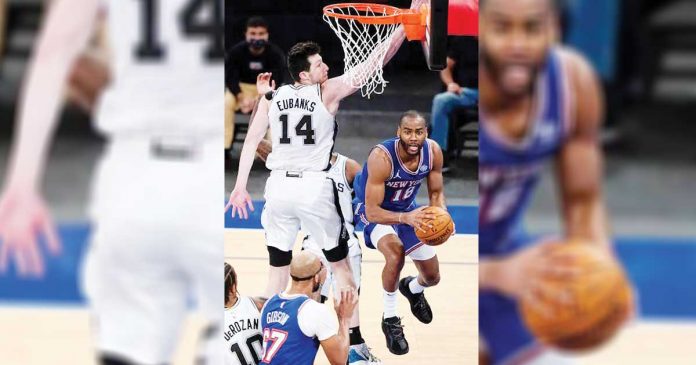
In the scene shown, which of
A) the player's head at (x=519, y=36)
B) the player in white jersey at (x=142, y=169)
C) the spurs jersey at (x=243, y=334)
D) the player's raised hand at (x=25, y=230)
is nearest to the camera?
the player's head at (x=519, y=36)

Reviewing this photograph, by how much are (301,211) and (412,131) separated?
0.32m

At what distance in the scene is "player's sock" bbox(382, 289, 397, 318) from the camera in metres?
2.25

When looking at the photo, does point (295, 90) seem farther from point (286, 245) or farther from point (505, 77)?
point (505, 77)

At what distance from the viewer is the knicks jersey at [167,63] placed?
2.04m

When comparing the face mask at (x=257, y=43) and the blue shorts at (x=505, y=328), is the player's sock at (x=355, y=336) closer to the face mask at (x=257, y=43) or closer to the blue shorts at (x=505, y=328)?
the blue shorts at (x=505, y=328)

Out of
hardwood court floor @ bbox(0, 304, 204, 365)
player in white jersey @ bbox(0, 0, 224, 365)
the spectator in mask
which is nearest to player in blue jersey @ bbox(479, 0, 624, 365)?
the spectator in mask

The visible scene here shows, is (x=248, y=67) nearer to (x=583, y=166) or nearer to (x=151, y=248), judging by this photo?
(x=151, y=248)

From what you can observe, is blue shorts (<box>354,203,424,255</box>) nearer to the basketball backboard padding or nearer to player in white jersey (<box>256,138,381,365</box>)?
player in white jersey (<box>256,138,381,365</box>)

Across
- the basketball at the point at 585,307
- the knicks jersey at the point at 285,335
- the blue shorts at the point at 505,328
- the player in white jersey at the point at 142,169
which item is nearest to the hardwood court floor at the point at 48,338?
the player in white jersey at the point at 142,169

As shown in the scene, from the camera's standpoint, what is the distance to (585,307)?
1.97 meters

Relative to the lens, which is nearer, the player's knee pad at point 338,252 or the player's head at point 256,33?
the player's head at point 256,33

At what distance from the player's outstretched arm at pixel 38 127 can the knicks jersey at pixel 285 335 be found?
0.52 m

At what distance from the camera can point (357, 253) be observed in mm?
2285

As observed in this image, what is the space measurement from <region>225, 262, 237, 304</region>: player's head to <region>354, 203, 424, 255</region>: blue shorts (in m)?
0.32
